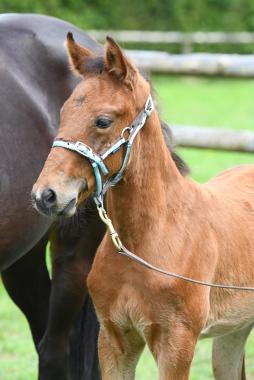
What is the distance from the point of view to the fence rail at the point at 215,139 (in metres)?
5.81

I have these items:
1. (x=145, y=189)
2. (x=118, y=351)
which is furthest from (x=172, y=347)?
(x=145, y=189)

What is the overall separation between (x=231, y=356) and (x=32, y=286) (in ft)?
3.14

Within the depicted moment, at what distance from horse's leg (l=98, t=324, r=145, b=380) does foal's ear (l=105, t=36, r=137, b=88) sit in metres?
0.83

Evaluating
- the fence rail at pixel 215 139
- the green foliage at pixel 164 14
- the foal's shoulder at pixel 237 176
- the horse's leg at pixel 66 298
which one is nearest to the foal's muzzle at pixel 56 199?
the foal's shoulder at pixel 237 176

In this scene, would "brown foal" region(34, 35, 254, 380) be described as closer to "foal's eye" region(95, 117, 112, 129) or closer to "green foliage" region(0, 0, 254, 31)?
"foal's eye" region(95, 117, 112, 129)

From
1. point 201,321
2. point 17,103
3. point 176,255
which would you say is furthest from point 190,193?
point 17,103

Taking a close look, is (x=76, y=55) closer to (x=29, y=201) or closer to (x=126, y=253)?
(x=126, y=253)

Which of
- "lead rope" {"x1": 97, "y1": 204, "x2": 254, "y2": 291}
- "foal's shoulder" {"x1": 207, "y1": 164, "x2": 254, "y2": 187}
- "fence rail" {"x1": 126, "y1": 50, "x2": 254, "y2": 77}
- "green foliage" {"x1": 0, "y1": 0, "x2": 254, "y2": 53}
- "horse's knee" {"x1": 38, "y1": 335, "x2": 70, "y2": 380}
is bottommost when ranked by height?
"horse's knee" {"x1": 38, "y1": 335, "x2": 70, "y2": 380}

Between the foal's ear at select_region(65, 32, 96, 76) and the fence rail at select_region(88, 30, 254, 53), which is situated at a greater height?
the fence rail at select_region(88, 30, 254, 53)

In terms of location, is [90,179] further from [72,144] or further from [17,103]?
[17,103]

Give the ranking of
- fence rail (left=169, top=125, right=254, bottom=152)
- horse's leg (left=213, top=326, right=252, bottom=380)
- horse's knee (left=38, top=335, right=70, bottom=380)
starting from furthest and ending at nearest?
fence rail (left=169, top=125, right=254, bottom=152) → horse's knee (left=38, top=335, right=70, bottom=380) → horse's leg (left=213, top=326, right=252, bottom=380)

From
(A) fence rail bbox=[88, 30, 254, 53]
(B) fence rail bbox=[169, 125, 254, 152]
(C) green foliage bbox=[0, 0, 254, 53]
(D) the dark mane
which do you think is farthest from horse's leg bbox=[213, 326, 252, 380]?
(C) green foliage bbox=[0, 0, 254, 53]

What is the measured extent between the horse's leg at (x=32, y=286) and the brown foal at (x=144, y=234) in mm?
992

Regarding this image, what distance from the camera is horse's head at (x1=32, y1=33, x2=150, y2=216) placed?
8.16ft
